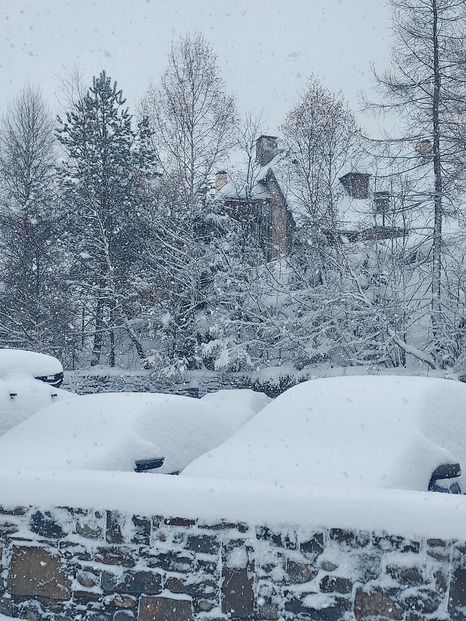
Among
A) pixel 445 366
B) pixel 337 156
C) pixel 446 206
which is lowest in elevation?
pixel 445 366

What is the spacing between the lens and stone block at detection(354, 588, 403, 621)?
3.23 metres

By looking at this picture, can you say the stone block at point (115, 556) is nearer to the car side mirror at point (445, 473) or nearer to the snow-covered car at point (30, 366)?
the car side mirror at point (445, 473)

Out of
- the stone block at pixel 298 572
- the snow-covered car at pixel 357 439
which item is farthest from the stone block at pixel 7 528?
the stone block at pixel 298 572

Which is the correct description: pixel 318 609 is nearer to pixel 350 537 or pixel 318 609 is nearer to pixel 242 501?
pixel 350 537

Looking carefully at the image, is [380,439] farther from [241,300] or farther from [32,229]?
[32,229]

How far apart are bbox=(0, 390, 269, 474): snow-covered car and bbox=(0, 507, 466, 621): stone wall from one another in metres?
1.81

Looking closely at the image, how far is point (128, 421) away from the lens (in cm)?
638

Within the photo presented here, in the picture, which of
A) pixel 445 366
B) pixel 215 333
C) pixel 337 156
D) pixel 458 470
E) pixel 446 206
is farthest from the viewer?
pixel 337 156

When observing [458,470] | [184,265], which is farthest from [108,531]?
[184,265]

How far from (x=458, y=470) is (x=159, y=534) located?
2232 millimetres

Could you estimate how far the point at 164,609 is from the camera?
11.8 feet

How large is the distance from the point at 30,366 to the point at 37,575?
216 inches

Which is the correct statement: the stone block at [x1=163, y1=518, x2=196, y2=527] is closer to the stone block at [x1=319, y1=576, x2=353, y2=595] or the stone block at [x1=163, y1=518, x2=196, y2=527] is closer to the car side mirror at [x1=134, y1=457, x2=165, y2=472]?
the stone block at [x1=319, y1=576, x2=353, y2=595]

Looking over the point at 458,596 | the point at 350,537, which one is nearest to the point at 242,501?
the point at 350,537
